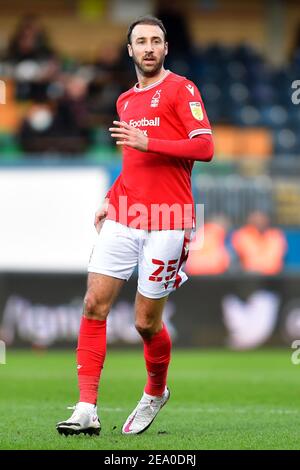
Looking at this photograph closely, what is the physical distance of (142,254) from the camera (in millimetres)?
6922

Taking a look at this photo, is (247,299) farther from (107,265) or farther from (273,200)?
(107,265)

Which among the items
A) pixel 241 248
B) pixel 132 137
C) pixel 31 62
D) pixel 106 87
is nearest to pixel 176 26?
pixel 106 87

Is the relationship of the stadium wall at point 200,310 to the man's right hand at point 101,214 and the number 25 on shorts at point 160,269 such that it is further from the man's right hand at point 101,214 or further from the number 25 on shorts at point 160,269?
the number 25 on shorts at point 160,269

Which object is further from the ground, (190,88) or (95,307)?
(190,88)

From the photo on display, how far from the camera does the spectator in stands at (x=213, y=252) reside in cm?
1445

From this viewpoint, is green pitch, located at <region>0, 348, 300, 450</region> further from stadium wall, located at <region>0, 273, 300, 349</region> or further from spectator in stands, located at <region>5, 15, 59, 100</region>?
spectator in stands, located at <region>5, 15, 59, 100</region>

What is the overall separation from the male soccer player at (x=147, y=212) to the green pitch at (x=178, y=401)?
0.44 m

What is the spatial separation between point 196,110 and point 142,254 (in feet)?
3.02

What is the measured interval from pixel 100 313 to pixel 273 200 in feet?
26.0

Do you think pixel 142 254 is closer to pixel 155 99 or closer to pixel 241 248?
pixel 155 99

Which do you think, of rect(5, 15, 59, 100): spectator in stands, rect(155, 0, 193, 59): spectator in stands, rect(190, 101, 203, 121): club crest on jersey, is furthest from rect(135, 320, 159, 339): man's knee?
rect(155, 0, 193, 59): spectator in stands

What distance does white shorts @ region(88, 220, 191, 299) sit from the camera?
6.84 m

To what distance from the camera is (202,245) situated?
14438 millimetres

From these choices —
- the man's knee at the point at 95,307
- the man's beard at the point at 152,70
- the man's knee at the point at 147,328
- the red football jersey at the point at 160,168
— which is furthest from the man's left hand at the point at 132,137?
the man's knee at the point at 147,328
